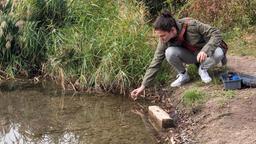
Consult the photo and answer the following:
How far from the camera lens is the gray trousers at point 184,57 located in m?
6.25

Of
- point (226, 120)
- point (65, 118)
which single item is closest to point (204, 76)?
point (226, 120)

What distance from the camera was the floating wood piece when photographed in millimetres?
5770

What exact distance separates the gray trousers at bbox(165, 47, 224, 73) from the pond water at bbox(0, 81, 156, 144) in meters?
0.79

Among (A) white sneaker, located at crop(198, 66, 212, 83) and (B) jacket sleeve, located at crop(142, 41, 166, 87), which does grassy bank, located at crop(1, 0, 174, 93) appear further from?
(B) jacket sleeve, located at crop(142, 41, 166, 87)

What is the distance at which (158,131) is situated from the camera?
19.0ft

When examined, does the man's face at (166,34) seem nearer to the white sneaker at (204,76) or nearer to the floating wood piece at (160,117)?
the white sneaker at (204,76)

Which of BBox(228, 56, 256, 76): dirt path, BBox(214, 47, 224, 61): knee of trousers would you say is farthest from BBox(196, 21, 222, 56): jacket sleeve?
BBox(228, 56, 256, 76): dirt path

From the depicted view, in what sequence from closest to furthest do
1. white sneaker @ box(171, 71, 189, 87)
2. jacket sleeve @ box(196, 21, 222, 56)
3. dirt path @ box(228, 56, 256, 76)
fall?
jacket sleeve @ box(196, 21, 222, 56) < white sneaker @ box(171, 71, 189, 87) < dirt path @ box(228, 56, 256, 76)

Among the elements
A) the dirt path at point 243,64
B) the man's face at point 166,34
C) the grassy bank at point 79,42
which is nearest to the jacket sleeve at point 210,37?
the man's face at point 166,34

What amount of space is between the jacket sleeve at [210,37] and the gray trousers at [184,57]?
0.15 m

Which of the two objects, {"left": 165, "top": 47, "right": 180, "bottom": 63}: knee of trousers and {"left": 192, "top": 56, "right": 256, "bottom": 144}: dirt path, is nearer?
{"left": 192, "top": 56, "right": 256, "bottom": 144}: dirt path

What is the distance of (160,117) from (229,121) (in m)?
0.89

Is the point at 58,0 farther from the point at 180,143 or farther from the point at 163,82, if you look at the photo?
the point at 180,143

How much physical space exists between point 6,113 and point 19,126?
57 cm
